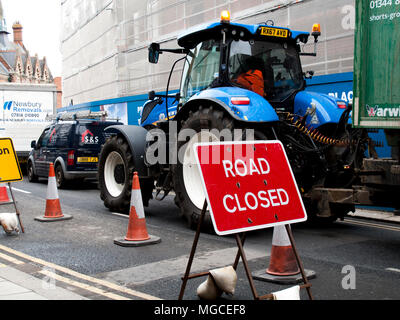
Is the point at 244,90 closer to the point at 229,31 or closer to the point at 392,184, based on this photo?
the point at 229,31

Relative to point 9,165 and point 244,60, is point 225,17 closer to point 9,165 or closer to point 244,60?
point 244,60

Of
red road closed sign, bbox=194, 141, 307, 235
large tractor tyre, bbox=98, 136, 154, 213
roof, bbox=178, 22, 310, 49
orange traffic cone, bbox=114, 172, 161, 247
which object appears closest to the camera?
red road closed sign, bbox=194, 141, 307, 235

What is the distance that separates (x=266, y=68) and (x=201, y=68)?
1.06 m

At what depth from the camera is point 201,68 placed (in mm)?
8422

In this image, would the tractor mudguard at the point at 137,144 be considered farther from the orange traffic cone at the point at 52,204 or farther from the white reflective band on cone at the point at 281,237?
the white reflective band on cone at the point at 281,237

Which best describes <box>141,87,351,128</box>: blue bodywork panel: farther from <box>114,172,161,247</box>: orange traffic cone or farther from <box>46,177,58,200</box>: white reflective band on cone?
<box>46,177,58,200</box>: white reflective band on cone

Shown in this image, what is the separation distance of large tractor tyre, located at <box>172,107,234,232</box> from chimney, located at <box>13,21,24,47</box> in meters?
149

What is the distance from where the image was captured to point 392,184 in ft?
19.7

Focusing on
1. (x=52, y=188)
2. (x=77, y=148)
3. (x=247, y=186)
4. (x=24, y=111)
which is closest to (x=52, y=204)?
(x=52, y=188)

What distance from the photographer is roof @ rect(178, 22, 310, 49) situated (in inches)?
308

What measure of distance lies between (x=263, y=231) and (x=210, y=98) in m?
2.18

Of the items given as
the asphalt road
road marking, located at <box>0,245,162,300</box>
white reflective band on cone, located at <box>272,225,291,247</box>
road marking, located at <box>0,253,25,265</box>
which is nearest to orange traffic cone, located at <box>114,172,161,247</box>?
the asphalt road

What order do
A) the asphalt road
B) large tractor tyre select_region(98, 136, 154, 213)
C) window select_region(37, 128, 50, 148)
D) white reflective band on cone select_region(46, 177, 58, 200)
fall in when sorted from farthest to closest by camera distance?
1. window select_region(37, 128, 50, 148)
2. large tractor tyre select_region(98, 136, 154, 213)
3. white reflective band on cone select_region(46, 177, 58, 200)
4. the asphalt road
